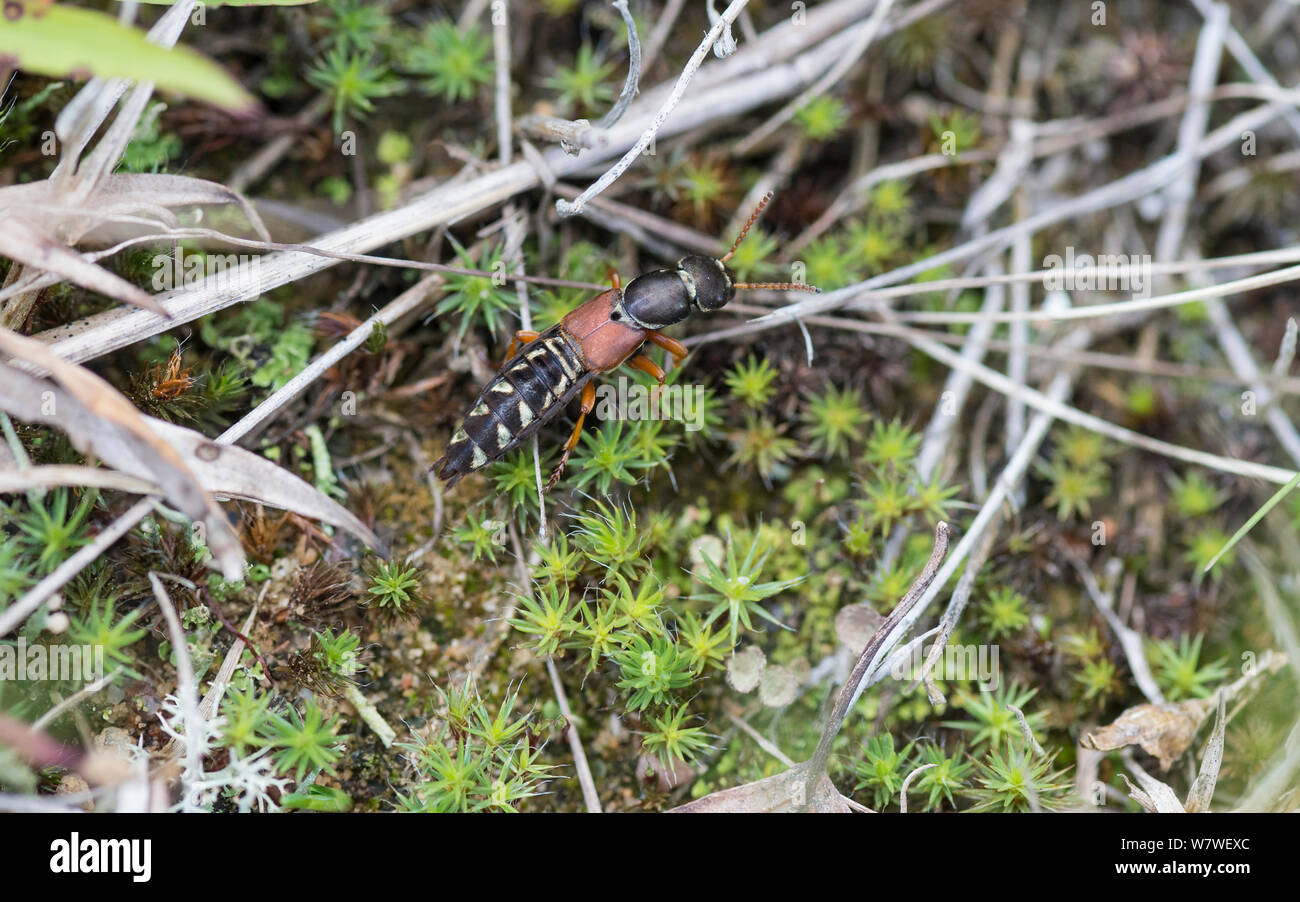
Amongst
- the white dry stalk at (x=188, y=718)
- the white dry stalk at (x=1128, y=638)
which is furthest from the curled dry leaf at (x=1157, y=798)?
the white dry stalk at (x=188, y=718)

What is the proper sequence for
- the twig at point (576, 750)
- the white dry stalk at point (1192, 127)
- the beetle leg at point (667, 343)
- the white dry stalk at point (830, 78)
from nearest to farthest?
the twig at point (576, 750) < the beetle leg at point (667, 343) < the white dry stalk at point (830, 78) < the white dry stalk at point (1192, 127)

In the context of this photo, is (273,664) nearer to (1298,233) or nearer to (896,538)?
(896,538)

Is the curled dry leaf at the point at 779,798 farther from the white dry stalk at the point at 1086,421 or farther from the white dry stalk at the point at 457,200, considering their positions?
the white dry stalk at the point at 457,200

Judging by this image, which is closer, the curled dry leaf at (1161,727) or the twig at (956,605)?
the twig at (956,605)

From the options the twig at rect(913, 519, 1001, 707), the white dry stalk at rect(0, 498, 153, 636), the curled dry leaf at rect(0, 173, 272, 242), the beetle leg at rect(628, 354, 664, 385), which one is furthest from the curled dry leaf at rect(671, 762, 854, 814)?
the curled dry leaf at rect(0, 173, 272, 242)

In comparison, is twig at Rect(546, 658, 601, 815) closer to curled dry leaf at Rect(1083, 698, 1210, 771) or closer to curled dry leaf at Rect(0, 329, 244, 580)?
curled dry leaf at Rect(0, 329, 244, 580)
